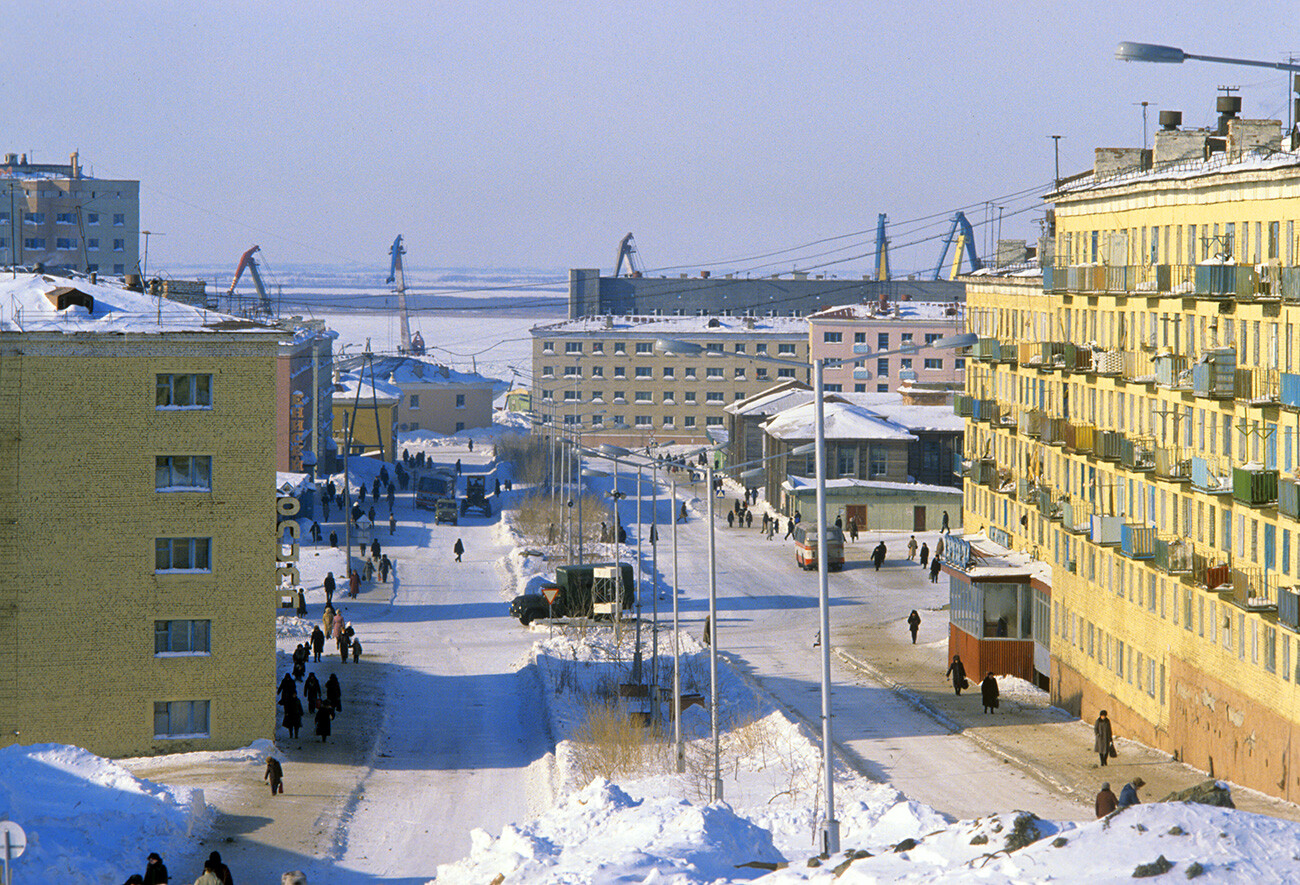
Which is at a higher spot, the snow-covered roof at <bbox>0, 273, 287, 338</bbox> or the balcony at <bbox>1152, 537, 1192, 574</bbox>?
the snow-covered roof at <bbox>0, 273, 287, 338</bbox>

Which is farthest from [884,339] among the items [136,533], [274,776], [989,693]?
[274,776]

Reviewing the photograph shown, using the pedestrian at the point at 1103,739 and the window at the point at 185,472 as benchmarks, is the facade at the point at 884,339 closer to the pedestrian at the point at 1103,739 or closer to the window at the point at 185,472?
the pedestrian at the point at 1103,739

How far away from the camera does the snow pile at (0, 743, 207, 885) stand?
26.9 m

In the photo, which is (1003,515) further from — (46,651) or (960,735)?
(46,651)

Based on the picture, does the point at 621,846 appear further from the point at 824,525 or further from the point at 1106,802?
the point at 1106,802

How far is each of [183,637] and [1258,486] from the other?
80.9 ft

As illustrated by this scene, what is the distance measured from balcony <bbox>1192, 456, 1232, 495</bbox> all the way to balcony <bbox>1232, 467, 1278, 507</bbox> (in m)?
1.59

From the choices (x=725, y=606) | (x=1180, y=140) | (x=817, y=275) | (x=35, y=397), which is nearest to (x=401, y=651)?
(x=725, y=606)

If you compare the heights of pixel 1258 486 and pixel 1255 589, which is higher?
pixel 1258 486

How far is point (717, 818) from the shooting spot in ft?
86.8

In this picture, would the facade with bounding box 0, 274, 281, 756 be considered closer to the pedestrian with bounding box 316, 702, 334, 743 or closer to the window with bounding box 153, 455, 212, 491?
the window with bounding box 153, 455, 212, 491

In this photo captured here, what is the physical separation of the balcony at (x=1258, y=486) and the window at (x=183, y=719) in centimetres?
2420

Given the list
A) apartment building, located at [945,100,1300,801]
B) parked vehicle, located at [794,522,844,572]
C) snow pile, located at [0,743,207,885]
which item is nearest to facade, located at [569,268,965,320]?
parked vehicle, located at [794,522,844,572]

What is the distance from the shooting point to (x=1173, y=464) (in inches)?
1542
